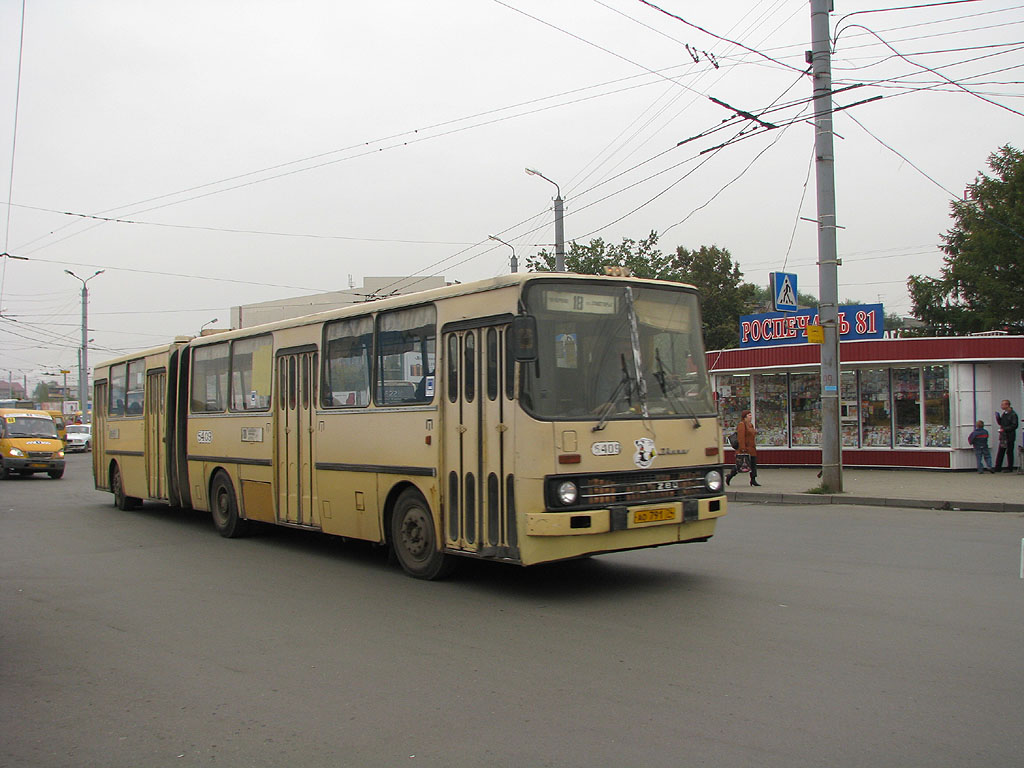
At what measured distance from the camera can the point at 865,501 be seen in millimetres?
16703

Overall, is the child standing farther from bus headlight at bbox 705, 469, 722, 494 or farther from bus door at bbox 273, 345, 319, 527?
bus door at bbox 273, 345, 319, 527

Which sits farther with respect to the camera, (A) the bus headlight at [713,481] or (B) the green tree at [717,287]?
(B) the green tree at [717,287]

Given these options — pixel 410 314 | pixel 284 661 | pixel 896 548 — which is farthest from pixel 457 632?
pixel 896 548

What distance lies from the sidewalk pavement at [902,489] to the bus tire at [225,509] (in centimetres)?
984

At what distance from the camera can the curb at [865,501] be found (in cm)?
1512

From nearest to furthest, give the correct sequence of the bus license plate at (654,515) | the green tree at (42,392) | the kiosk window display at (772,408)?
the bus license plate at (654,515) < the kiosk window display at (772,408) < the green tree at (42,392)

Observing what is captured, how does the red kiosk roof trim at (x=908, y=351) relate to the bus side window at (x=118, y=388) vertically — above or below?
above

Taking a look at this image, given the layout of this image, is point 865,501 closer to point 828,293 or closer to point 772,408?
point 828,293

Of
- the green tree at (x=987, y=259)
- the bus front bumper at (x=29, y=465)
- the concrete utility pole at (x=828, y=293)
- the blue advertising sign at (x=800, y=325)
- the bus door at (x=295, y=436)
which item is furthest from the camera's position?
the green tree at (x=987, y=259)

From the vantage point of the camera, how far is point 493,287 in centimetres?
834

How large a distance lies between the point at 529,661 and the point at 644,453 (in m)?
2.62

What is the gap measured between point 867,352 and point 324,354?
15811mm

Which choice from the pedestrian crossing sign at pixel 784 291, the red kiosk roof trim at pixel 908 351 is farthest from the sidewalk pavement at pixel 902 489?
the pedestrian crossing sign at pixel 784 291

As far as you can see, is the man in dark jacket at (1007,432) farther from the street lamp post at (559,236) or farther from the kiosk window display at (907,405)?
the street lamp post at (559,236)
